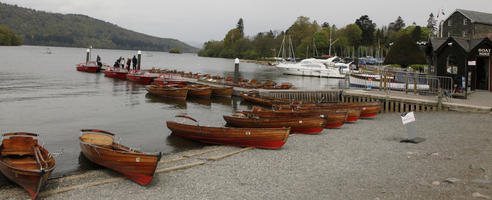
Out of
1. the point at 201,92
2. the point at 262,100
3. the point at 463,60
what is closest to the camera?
the point at 463,60

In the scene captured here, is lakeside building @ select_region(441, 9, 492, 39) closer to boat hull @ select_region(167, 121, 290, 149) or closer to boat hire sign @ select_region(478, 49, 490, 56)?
boat hire sign @ select_region(478, 49, 490, 56)

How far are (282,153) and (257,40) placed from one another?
172 m

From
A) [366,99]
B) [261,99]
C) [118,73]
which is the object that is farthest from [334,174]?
[118,73]

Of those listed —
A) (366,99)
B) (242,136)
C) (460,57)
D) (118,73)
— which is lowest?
(242,136)

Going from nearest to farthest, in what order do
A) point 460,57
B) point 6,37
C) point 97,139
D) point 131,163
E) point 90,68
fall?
point 131,163
point 97,139
point 460,57
point 90,68
point 6,37

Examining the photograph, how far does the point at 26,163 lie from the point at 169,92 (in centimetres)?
2151

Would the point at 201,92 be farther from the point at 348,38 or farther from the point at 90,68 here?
the point at 348,38

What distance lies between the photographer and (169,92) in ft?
103

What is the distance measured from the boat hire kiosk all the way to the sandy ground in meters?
8.30

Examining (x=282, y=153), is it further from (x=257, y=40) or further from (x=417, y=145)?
(x=257, y=40)

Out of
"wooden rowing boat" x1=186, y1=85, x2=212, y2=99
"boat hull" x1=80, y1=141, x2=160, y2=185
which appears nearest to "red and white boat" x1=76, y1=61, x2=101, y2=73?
"wooden rowing boat" x1=186, y1=85, x2=212, y2=99

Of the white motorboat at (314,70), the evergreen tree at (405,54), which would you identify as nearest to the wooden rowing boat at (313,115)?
the evergreen tree at (405,54)

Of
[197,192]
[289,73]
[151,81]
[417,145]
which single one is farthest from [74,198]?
[289,73]

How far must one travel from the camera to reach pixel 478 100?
2034 centimetres
